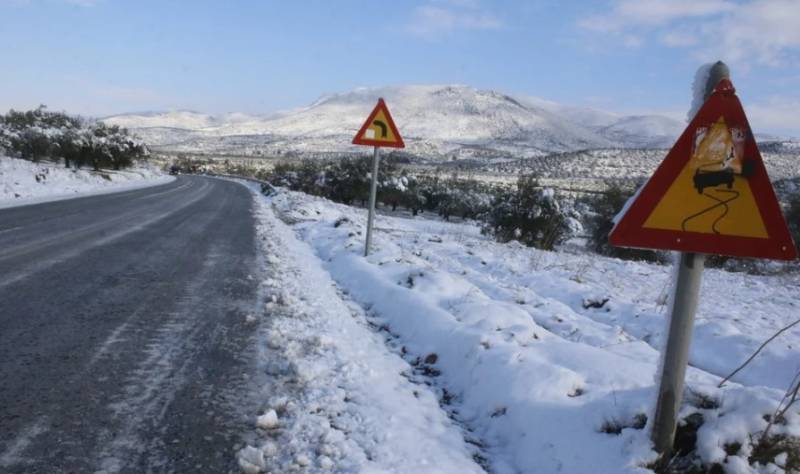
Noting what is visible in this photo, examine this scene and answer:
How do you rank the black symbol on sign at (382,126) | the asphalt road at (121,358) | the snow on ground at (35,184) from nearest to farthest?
the asphalt road at (121,358) → the black symbol on sign at (382,126) → the snow on ground at (35,184)

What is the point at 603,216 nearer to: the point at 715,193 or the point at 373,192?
the point at 373,192

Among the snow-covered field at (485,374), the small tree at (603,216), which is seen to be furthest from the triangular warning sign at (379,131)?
the small tree at (603,216)

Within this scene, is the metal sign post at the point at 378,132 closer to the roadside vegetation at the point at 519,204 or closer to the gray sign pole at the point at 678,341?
the roadside vegetation at the point at 519,204

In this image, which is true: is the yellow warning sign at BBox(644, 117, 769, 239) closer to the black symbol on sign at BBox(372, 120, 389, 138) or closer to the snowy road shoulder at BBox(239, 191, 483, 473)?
the snowy road shoulder at BBox(239, 191, 483, 473)

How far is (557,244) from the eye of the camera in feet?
114

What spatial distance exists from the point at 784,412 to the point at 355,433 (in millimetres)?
2487

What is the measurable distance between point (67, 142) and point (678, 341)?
169 feet

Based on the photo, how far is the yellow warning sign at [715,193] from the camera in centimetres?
267

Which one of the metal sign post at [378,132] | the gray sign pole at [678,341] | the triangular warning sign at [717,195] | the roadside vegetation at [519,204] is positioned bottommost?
the roadside vegetation at [519,204]

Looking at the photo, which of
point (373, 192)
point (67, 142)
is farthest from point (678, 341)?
point (67, 142)

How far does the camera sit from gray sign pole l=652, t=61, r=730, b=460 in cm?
278

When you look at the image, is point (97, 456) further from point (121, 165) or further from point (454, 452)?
point (121, 165)

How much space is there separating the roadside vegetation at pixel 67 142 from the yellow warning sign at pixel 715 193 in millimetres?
49269

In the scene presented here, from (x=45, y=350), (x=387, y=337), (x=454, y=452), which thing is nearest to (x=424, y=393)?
(x=454, y=452)
